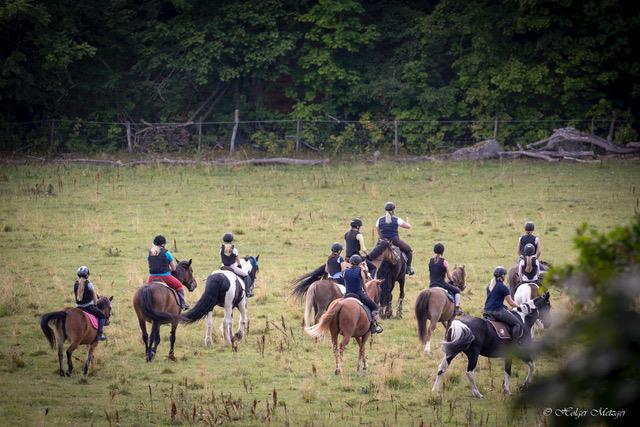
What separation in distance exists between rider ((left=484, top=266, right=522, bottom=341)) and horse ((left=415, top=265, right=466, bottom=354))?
1.41 metres

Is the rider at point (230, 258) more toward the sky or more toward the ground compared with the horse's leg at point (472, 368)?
more toward the sky

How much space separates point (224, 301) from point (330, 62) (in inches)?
1004

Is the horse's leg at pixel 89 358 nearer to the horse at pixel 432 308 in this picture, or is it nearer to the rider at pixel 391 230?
the horse at pixel 432 308

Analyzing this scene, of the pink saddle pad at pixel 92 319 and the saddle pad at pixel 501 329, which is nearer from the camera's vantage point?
the saddle pad at pixel 501 329

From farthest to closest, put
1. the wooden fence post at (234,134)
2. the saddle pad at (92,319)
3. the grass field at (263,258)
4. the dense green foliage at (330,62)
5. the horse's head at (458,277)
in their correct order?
the wooden fence post at (234,134), the dense green foliage at (330,62), the horse's head at (458,277), the saddle pad at (92,319), the grass field at (263,258)

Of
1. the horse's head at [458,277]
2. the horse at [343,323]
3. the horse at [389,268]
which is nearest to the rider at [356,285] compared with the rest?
the horse at [343,323]

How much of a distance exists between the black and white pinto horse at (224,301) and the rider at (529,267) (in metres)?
4.82

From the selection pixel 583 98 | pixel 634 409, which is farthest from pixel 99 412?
pixel 583 98

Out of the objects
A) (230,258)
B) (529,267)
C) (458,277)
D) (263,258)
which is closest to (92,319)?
(230,258)

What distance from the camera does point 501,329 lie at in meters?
12.6

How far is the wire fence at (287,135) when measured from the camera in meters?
38.1

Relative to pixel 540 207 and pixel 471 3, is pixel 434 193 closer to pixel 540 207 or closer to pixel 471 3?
pixel 540 207

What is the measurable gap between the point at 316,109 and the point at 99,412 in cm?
2958

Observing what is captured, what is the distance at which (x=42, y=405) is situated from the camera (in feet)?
37.7
